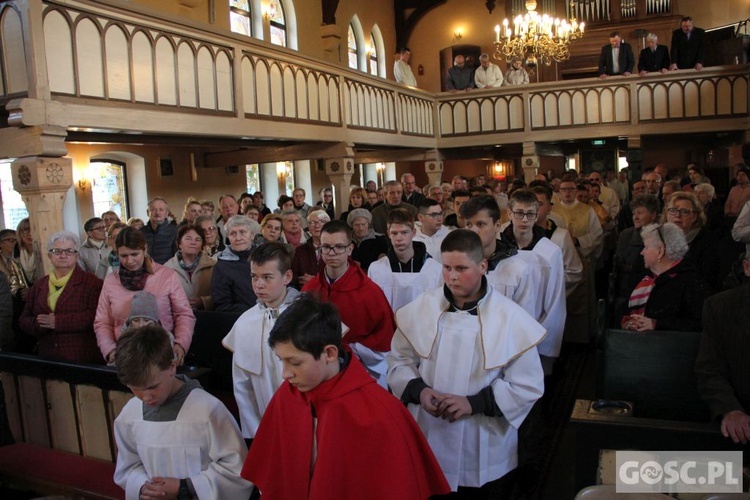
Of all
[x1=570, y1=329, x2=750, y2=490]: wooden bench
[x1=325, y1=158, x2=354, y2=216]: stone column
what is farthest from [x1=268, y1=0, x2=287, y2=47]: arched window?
[x1=570, y1=329, x2=750, y2=490]: wooden bench

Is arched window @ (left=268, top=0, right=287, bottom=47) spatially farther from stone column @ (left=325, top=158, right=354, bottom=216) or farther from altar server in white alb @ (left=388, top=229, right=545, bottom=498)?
altar server in white alb @ (left=388, top=229, right=545, bottom=498)

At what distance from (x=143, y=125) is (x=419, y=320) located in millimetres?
4631

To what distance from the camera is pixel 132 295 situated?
157 inches

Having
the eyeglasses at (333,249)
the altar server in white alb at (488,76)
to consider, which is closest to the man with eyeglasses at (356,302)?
the eyeglasses at (333,249)

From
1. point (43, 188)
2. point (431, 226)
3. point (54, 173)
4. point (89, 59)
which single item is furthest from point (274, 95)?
point (431, 226)

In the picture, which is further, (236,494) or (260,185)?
(260,185)

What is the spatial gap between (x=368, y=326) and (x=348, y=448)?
163 cm

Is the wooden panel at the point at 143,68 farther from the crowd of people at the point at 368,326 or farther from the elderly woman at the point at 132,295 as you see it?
the elderly woman at the point at 132,295

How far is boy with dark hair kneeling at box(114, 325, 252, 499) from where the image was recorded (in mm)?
2447

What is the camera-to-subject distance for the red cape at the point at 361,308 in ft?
12.2

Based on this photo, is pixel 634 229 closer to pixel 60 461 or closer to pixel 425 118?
pixel 60 461

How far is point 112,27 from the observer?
626 cm

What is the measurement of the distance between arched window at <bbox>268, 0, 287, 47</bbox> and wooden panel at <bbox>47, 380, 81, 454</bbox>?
12421mm


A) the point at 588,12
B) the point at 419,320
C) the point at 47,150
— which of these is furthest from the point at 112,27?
the point at 588,12
